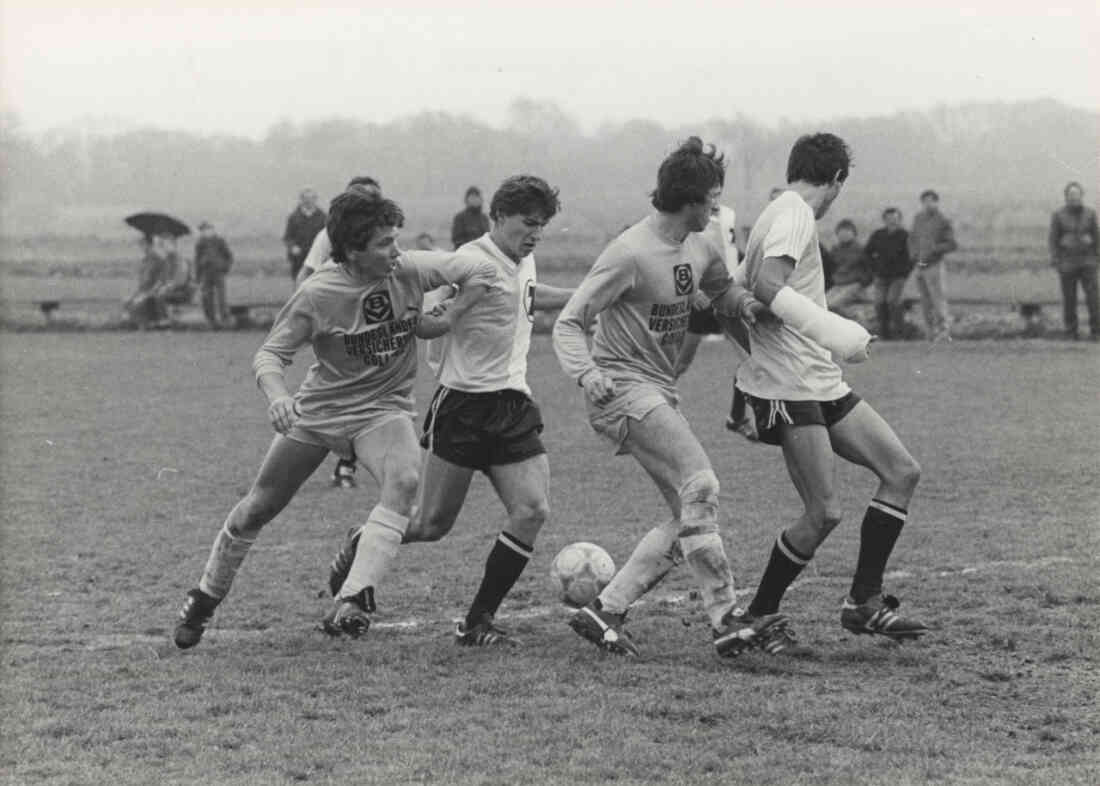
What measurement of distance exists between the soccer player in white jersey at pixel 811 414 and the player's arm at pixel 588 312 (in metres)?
0.55

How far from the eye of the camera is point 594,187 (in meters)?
28.4

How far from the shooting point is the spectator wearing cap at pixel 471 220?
2130 cm

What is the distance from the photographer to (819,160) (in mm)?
6344

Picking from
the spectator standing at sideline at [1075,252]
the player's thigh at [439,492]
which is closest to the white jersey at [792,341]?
the player's thigh at [439,492]

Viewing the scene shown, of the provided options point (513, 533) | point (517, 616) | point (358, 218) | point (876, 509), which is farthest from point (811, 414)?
point (358, 218)

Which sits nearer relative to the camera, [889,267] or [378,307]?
[378,307]

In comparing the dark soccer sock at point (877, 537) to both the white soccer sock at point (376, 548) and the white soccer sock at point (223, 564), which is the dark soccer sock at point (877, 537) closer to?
the white soccer sock at point (376, 548)

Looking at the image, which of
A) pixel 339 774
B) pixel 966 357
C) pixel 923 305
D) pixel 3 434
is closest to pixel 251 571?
pixel 339 774

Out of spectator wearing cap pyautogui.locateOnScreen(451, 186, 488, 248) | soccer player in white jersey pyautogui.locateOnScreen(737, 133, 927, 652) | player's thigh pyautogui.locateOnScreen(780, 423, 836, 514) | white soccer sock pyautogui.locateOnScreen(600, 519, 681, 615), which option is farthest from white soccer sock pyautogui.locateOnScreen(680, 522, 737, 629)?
spectator wearing cap pyautogui.locateOnScreen(451, 186, 488, 248)

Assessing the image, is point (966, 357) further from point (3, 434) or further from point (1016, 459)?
point (3, 434)

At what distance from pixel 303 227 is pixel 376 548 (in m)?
15.4

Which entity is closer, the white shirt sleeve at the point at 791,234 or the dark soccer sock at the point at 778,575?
the white shirt sleeve at the point at 791,234

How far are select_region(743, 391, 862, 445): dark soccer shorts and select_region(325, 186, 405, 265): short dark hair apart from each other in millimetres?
1668

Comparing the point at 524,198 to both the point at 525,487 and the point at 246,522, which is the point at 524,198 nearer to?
the point at 525,487
